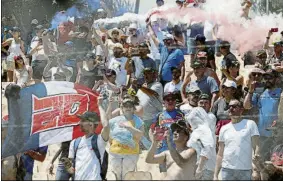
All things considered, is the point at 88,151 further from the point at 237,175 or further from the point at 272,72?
the point at 272,72

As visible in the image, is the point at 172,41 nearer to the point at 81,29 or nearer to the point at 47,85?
the point at 81,29

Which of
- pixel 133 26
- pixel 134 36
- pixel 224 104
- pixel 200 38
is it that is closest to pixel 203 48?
pixel 200 38

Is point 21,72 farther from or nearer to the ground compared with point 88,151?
farther from the ground

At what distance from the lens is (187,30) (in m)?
8.82

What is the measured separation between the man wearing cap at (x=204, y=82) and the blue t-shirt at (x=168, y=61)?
2.23ft

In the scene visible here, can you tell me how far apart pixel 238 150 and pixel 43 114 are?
5.89 ft

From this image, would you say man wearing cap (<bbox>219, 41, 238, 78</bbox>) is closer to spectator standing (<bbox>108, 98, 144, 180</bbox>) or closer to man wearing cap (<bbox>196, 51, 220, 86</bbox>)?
man wearing cap (<bbox>196, 51, 220, 86</bbox>)

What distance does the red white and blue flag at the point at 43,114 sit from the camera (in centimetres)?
678

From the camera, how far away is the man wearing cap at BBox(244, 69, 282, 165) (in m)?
6.55

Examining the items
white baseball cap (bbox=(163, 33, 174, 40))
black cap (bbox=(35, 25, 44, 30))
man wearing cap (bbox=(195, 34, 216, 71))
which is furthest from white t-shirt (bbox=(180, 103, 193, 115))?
black cap (bbox=(35, 25, 44, 30))

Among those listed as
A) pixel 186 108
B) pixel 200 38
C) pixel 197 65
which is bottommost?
pixel 186 108

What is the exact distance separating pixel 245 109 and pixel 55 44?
3.05 metres

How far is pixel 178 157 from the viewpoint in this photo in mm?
6148

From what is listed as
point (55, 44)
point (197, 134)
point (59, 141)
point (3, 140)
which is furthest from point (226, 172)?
point (55, 44)
